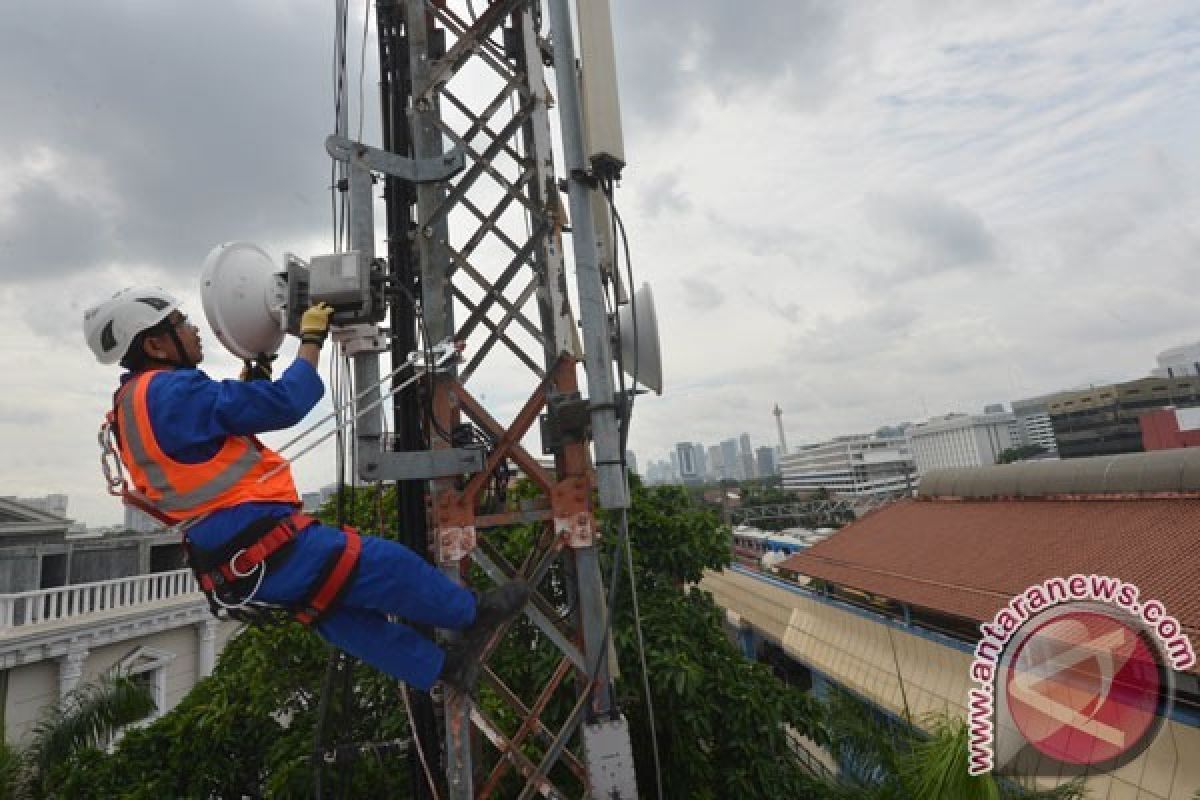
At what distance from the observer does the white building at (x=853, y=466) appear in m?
108

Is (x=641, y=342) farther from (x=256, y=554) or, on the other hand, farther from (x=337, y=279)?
(x=256, y=554)

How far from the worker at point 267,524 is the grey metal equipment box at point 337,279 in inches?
2.2

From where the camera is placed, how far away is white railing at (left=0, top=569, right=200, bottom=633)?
929cm

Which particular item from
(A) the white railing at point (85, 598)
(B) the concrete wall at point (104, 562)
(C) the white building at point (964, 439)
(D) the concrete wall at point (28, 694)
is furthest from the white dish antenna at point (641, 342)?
(C) the white building at point (964, 439)

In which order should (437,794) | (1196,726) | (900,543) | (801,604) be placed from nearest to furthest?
(437,794), (1196,726), (900,543), (801,604)

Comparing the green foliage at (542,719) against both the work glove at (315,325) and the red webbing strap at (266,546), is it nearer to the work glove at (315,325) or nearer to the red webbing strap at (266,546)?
the red webbing strap at (266,546)

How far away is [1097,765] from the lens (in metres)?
8.35

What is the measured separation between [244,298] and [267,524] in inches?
36.6

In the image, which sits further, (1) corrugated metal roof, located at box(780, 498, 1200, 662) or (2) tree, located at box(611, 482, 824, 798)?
(1) corrugated metal roof, located at box(780, 498, 1200, 662)

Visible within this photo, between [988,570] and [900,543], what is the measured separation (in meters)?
3.71

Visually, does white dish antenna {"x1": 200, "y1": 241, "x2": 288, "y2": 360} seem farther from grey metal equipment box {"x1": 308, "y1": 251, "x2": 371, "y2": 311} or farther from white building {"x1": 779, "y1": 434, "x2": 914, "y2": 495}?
white building {"x1": 779, "y1": 434, "x2": 914, "y2": 495}

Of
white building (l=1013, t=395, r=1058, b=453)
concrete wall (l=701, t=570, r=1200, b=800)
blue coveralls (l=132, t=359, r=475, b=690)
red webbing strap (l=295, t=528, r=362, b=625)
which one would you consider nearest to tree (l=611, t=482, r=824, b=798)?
concrete wall (l=701, t=570, r=1200, b=800)

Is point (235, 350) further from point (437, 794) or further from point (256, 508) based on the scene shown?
point (437, 794)

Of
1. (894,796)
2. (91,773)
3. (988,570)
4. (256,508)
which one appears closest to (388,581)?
(256,508)
